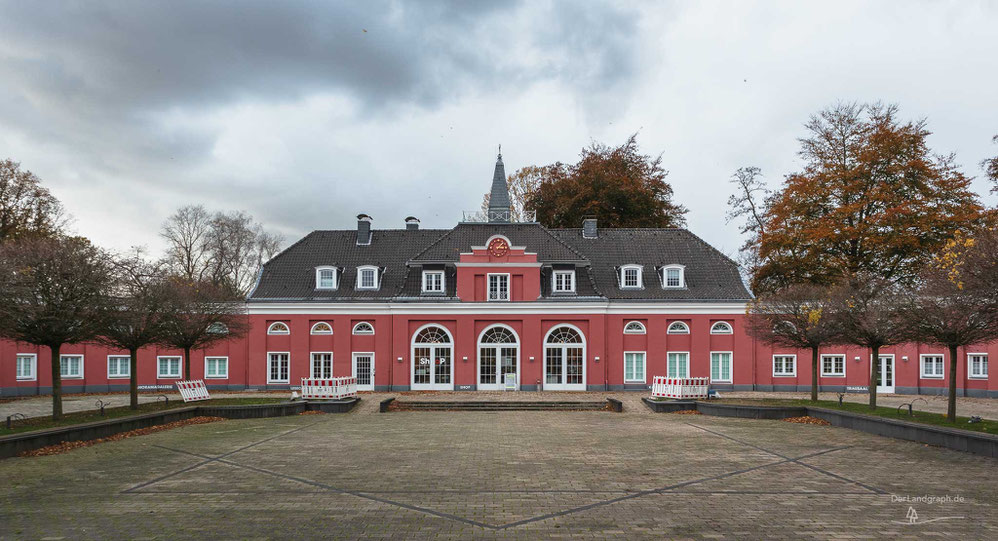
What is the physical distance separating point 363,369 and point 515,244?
1094 cm

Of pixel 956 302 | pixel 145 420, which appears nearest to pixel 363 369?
pixel 145 420

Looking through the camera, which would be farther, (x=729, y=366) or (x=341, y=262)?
(x=341, y=262)

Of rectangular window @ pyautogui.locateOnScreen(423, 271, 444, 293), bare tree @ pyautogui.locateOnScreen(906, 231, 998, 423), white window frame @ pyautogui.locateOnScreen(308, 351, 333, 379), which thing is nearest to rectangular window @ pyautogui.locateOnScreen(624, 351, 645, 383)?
rectangular window @ pyautogui.locateOnScreen(423, 271, 444, 293)

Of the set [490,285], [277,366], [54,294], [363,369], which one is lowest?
[363,369]

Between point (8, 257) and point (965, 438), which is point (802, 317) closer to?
point (965, 438)

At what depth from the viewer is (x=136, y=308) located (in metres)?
21.5

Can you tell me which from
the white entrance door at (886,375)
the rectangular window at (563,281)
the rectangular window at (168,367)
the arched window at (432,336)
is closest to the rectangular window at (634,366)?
the rectangular window at (563,281)

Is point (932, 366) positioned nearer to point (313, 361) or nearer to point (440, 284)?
point (440, 284)

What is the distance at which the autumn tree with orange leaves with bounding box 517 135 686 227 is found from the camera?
46750 mm

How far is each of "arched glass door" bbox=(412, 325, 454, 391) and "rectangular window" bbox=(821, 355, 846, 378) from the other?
806 inches

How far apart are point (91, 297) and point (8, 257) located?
7.79 feet

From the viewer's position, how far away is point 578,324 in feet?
119

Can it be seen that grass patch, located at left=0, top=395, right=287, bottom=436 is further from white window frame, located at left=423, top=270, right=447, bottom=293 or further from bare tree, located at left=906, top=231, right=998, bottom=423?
bare tree, located at left=906, top=231, right=998, bottom=423

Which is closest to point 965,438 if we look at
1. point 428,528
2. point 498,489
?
point 498,489
